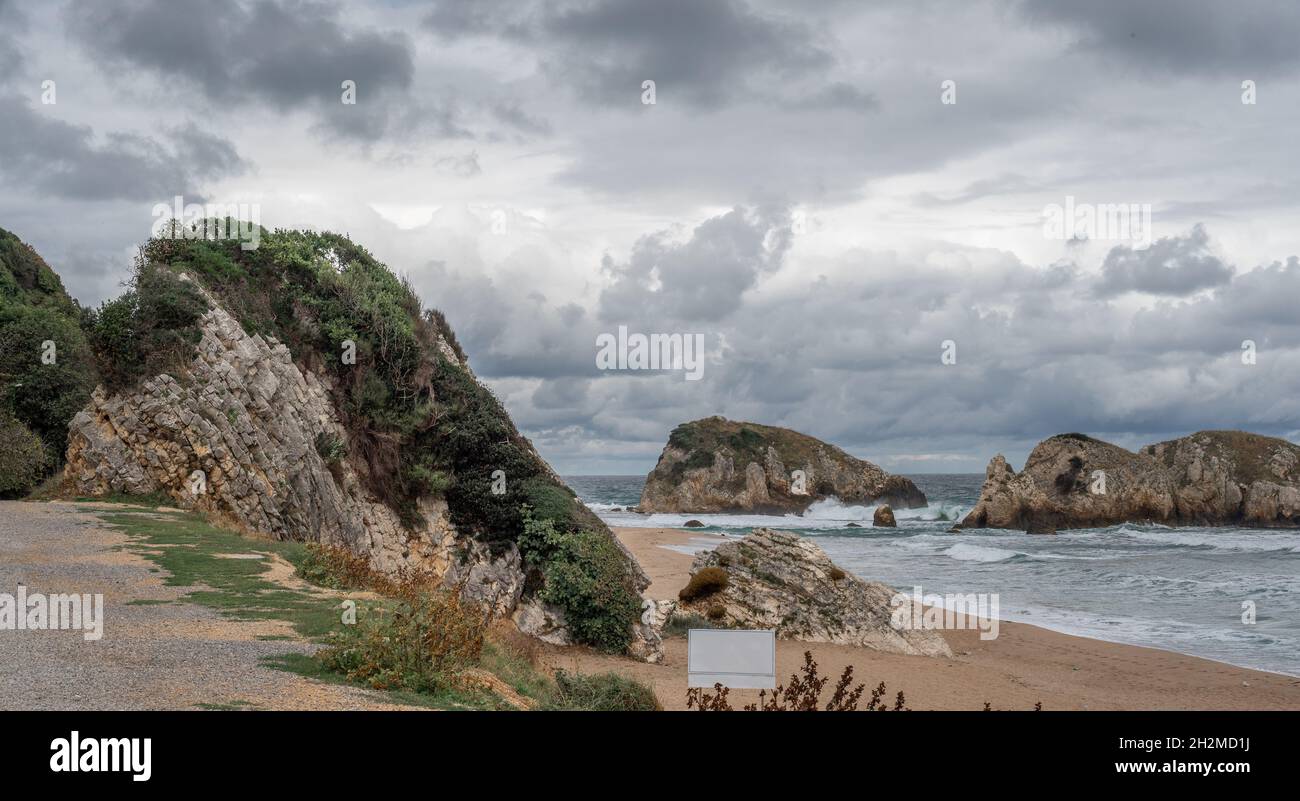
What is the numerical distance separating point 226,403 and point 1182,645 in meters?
24.4

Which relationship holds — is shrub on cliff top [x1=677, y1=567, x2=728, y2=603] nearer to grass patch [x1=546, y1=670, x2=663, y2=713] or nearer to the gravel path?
grass patch [x1=546, y1=670, x2=663, y2=713]

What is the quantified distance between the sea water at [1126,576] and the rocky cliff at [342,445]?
15.9 m

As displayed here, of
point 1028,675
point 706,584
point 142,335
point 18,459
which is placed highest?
point 142,335

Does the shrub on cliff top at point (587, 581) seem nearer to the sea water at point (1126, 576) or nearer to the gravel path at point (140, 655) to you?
the gravel path at point (140, 655)

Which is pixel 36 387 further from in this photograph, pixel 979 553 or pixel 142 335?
pixel 979 553

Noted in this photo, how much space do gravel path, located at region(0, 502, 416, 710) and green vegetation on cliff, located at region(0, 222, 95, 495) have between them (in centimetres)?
1140

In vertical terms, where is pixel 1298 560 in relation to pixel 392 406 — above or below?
below

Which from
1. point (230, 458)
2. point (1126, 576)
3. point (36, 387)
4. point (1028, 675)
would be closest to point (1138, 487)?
point (1126, 576)

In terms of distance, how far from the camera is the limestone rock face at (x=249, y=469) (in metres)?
19.3

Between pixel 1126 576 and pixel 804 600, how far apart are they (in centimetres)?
2294

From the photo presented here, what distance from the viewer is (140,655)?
340 inches

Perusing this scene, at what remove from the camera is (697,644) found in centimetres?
619
